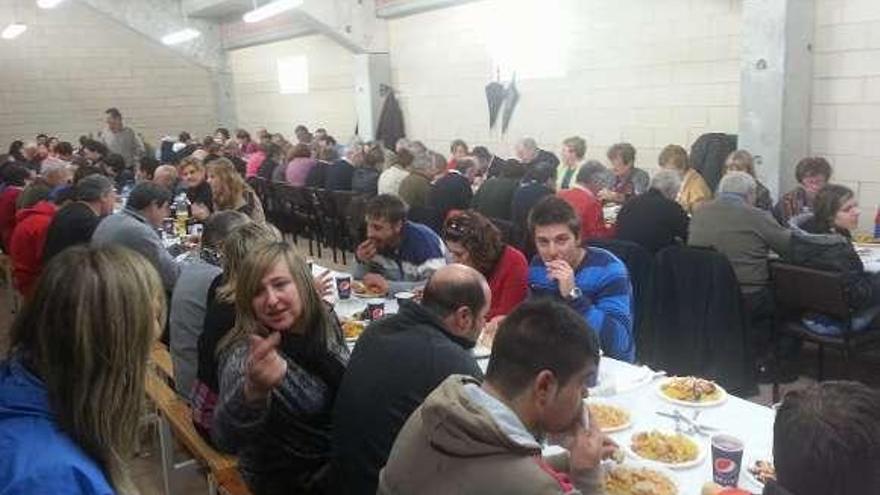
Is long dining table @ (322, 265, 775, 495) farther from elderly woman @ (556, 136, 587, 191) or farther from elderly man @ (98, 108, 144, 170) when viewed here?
elderly man @ (98, 108, 144, 170)

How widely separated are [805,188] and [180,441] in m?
4.46

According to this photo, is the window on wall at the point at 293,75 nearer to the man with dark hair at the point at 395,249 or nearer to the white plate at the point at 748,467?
the man with dark hair at the point at 395,249

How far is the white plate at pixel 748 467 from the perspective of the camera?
183cm

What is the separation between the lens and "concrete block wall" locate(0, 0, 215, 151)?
13336 millimetres

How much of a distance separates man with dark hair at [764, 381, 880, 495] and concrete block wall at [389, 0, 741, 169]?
5973 millimetres

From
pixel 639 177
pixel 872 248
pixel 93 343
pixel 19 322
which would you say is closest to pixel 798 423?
pixel 93 343

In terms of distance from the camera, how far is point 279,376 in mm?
2104

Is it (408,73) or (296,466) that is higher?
(408,73)

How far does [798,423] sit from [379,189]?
6.57m

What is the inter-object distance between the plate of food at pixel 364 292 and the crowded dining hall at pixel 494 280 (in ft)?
0.09

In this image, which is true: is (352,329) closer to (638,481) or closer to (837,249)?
(638,481)

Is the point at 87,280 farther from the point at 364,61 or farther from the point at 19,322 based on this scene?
the point at 364,61

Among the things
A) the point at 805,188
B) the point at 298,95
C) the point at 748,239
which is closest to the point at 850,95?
the point at 805,188

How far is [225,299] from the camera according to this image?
8.73ft
